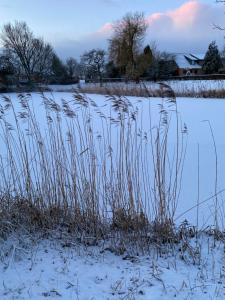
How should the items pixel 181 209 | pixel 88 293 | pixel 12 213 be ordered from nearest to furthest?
pixel 88 293 < pixel 12 213 < pixel 181 209

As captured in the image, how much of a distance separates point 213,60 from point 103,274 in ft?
126

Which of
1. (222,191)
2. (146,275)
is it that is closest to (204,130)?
(222,191)

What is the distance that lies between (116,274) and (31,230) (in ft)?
2.89

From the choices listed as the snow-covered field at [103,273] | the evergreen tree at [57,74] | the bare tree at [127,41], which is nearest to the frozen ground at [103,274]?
the snow-covered field at [103,273]

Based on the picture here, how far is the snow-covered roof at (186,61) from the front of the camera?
5699cm

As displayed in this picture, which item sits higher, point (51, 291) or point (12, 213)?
point (12, 213)

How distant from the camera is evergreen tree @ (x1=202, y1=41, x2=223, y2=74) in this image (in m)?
38.7

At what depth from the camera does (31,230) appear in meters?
3.24

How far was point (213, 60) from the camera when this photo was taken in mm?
38688

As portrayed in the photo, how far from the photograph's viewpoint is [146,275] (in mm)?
2660

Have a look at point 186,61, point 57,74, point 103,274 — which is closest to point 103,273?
point 103,274

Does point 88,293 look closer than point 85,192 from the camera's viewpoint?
Yes

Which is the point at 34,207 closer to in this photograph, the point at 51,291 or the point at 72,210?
the point at 72,210

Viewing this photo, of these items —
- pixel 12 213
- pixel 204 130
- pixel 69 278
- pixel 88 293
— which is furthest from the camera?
pixel 204 130
